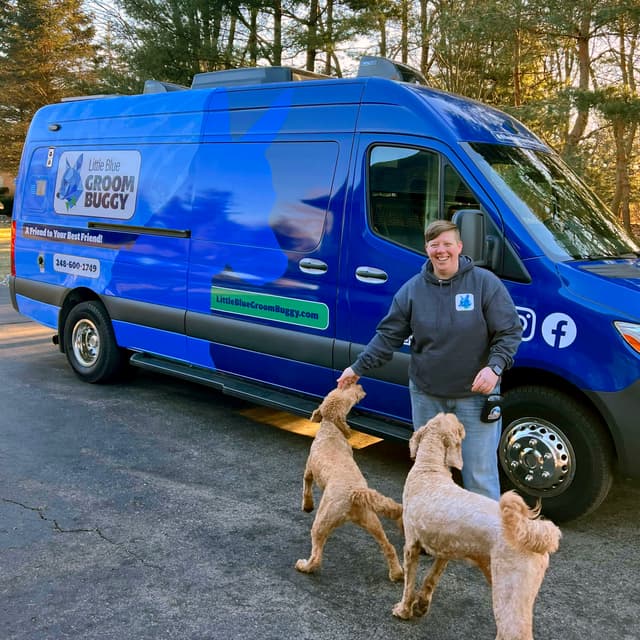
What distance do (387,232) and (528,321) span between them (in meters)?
1.14

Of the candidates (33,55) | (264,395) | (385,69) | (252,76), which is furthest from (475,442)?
(33,55)

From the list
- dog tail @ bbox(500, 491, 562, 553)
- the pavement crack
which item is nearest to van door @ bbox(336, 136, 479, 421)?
the pavement crack

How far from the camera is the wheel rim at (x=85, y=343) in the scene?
7184mm

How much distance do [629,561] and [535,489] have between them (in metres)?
0.62

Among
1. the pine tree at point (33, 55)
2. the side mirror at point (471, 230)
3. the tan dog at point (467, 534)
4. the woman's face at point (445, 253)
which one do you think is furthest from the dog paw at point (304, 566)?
the pine tree at point (33, 55)

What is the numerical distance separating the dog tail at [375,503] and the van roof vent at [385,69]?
120 inches

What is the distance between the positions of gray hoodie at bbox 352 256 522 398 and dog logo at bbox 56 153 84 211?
4.71 meters

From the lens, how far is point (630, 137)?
517 inches

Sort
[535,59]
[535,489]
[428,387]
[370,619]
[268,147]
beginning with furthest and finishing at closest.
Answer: [535,59] < [268,147] < [535,489] < [428,387] < [370,619]

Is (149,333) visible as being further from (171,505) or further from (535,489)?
(535,489)

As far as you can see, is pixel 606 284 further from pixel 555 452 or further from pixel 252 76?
pixel 252 76

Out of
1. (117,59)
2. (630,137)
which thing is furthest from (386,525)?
(117,59)

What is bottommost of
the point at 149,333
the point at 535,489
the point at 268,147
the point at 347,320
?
the point at 535,489

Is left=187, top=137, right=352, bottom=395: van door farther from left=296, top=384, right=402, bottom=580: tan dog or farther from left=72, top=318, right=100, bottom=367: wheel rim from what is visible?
left=72, top=318, right=100, bottom=367: wheel rim
